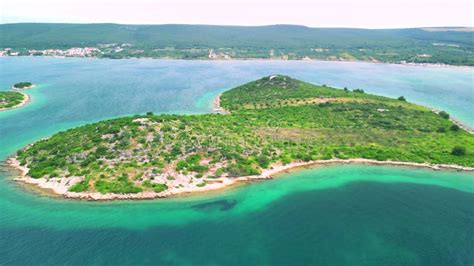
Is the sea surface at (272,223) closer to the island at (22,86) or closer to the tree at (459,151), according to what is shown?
the tree at (459,151)

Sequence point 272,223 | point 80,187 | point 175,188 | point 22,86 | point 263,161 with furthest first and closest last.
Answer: point 22,86 → point 263,161 → point 175,188 → point 80,187 → point 272,223

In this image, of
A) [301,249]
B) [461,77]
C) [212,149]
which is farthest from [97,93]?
[461,77]

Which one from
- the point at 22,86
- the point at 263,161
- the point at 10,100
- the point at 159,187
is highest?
the point at 22,86

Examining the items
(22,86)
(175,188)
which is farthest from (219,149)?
(22,86)

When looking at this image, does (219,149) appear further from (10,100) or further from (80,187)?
(10,100)

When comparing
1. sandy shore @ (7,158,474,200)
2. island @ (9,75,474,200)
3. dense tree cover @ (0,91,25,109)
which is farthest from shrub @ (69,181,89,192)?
dense tree cover @ (0,91,25,109)

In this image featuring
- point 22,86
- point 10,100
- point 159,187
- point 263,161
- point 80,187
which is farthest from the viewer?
point 22,86

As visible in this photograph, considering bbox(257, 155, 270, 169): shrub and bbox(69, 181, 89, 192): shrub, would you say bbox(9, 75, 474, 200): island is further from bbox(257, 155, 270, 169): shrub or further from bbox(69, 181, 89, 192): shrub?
bbox(257, 155, 270, 169): shrub

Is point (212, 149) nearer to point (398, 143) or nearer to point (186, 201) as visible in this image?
point (186, 201)
